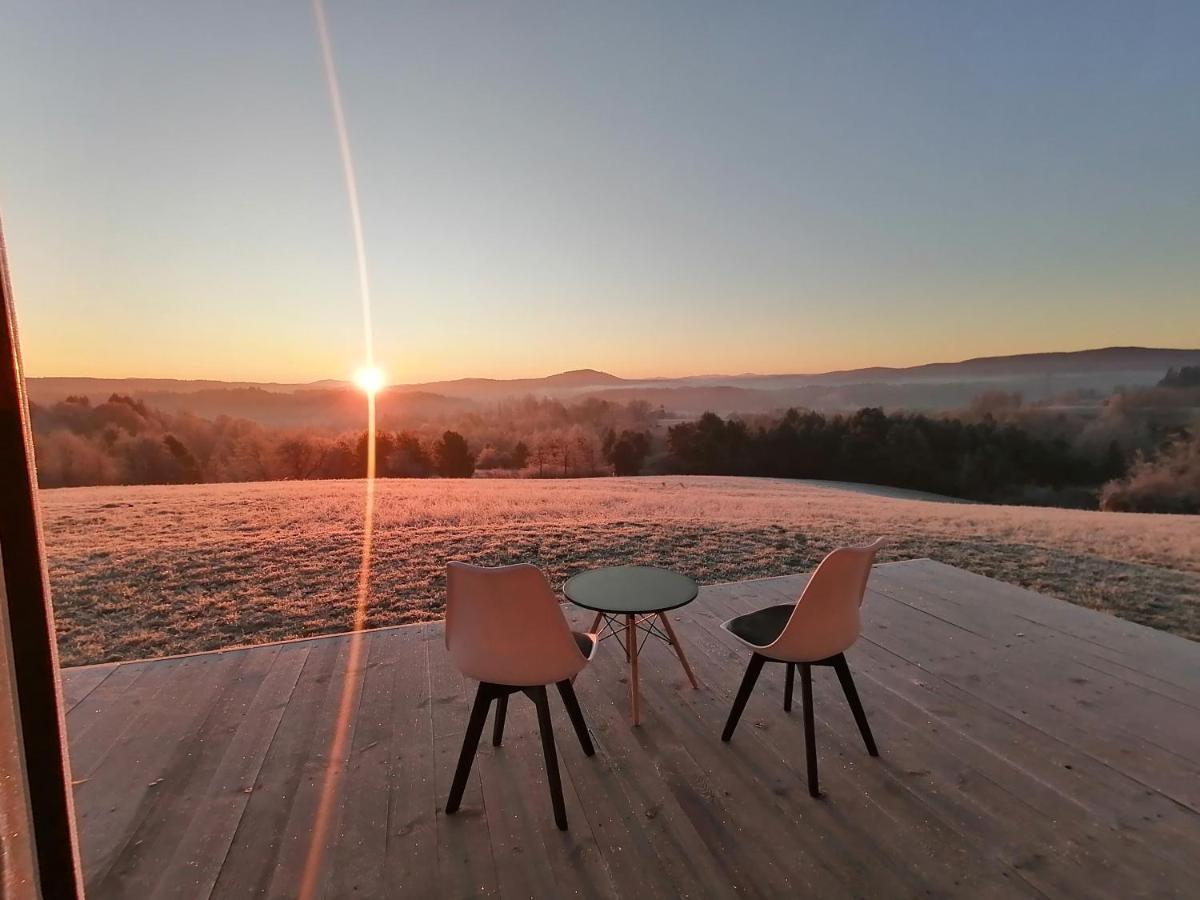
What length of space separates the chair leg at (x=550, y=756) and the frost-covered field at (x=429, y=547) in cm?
268

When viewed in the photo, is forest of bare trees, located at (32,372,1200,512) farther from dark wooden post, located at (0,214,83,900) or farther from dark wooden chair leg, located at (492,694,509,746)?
dark wooden post, located at (0,214,83,900)

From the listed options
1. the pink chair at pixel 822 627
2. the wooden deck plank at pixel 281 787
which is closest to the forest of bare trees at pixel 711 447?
the wooden deck plank at pixel 281 787

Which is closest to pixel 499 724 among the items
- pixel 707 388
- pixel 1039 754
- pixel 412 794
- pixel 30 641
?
pixel 412 794

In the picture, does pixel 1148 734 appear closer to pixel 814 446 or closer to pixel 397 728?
pixel 397 728

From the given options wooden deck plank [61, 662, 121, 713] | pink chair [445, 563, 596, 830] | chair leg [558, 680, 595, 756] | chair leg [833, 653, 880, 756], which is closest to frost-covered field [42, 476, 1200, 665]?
wooden deck plank [61, 662, 121, 713]

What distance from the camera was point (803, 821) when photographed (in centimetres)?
183

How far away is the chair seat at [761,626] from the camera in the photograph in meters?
2.17

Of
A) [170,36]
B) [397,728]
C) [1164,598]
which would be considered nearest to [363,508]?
[170,36]

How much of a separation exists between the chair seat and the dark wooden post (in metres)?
1.87

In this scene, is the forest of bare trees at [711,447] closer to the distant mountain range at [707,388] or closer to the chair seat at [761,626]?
the distant mountain range at [707,388]

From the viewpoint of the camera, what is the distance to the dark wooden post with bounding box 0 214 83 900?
0.64 m

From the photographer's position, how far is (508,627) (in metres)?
1.76

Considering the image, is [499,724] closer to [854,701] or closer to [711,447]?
[854,701]

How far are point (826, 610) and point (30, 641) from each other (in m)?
1.93
